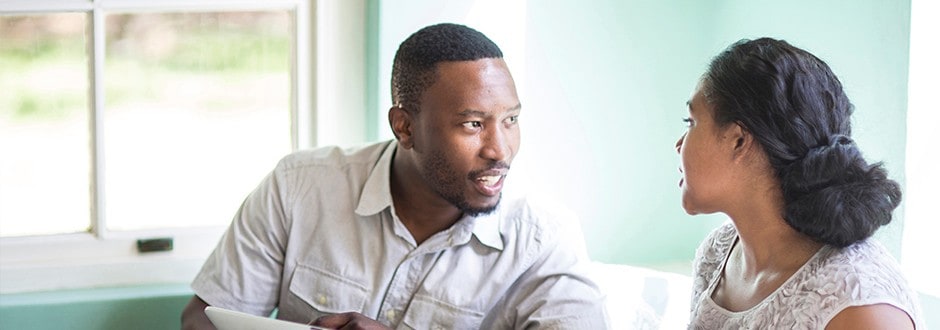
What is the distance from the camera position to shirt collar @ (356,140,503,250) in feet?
7.48

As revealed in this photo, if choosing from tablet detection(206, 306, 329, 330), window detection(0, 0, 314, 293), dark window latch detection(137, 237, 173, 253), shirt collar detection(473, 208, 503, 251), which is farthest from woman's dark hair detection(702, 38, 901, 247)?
dark window latch detection(137, 237, 173, 253)

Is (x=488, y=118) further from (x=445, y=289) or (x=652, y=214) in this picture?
(x=652, y=214)

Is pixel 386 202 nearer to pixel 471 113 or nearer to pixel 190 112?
pixel 471 113

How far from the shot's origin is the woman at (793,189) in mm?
1757

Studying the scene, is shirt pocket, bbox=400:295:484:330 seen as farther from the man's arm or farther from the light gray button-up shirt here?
the man's arm

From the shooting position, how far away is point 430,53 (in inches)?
88.3

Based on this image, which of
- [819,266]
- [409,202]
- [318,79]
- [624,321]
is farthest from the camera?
[318,79]

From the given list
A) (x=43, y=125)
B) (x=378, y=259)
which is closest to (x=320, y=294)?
(x=378, y=259)

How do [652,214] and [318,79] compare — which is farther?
[652,214]

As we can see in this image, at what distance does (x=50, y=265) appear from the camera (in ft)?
8.82

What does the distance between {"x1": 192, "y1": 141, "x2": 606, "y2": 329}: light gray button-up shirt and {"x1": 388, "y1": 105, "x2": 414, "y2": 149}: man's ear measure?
0.30 feet

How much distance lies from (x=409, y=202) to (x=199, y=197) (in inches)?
27.9

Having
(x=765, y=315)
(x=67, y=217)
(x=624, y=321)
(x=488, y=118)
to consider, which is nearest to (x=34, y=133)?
(x=67, y=217)

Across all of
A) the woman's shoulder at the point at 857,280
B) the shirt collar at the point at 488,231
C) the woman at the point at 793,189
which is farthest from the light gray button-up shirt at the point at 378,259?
the woman's shoulder at the point at 857,280
